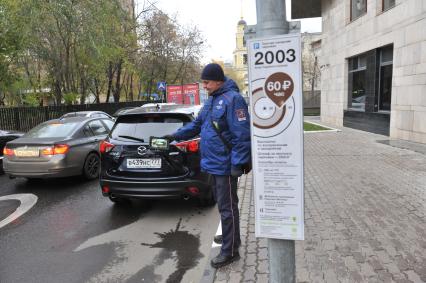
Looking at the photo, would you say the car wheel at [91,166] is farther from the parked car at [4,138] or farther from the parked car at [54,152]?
the parked car at [4,138]

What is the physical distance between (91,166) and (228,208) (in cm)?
567

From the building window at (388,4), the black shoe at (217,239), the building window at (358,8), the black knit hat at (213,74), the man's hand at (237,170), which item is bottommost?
the black shoe at (217,239)

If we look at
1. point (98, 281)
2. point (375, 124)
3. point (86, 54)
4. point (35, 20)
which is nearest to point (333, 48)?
point (375, 124)

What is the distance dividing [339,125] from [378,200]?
13.9 meters

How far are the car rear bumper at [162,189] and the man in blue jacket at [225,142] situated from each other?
153 centimetres

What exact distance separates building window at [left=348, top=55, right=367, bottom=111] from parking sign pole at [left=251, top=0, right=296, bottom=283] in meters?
14.6

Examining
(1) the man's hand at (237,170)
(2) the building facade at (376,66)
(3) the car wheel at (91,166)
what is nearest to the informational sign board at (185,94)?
(2) the building facade at (376,66)

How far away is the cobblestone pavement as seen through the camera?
3615 millimetres

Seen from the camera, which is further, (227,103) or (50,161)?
(50,161)

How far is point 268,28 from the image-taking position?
2316 millimetres

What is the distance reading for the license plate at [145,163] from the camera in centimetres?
546

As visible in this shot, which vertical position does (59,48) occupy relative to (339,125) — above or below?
above

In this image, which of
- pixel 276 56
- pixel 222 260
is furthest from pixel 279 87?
pixel 222 260

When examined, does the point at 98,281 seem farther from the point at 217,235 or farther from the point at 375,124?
the point at 375,124
